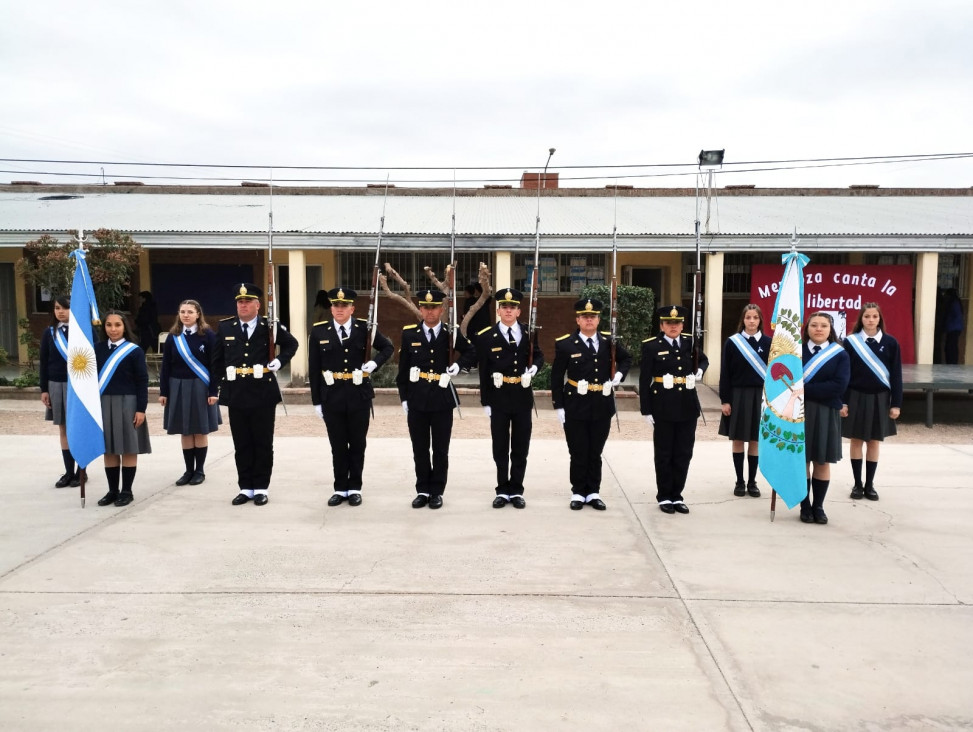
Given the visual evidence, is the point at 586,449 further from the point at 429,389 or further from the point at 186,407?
the point at 186,407

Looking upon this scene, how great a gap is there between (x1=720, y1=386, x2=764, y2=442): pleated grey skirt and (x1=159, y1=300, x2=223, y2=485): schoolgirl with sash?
4334 millimetres

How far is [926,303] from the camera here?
44.0 ft

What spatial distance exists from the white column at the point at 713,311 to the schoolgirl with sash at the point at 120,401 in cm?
986

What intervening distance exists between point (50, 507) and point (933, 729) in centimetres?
600

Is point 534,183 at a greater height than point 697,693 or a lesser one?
greater

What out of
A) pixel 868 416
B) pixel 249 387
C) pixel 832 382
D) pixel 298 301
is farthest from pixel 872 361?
pixel 298 301

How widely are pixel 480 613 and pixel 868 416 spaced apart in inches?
163

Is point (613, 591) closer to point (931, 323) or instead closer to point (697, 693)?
point (697, 693)

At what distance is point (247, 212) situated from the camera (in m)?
16.4

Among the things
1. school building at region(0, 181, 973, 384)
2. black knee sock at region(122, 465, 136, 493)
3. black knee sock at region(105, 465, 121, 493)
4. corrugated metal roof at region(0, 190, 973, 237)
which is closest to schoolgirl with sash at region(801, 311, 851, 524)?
black knee sock at region(122, 465, 136, 493)

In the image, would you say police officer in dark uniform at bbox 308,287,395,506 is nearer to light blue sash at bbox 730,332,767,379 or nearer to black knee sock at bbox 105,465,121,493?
black knee sock at bbox 105,465,121,493

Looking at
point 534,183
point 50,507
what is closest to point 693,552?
point 50,507

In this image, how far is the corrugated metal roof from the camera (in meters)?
14.2

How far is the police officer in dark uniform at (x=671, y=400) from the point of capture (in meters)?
5.98
